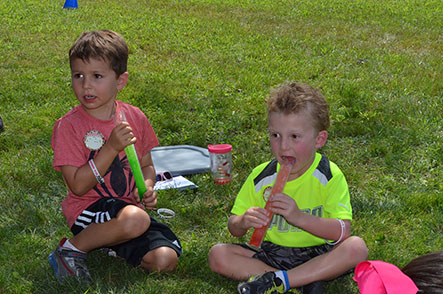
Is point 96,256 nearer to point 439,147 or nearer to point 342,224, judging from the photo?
point 342,224

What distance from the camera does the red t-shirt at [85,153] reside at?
3682mm

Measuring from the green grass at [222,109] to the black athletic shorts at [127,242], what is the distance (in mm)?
87

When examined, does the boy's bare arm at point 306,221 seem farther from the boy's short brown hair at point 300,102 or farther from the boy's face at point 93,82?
the boy's face at point 93,82

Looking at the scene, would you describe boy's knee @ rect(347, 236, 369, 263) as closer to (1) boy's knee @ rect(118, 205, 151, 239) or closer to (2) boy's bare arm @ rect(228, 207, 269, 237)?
(2) boy's bare arm @ rect(228, 207, 269, 237)

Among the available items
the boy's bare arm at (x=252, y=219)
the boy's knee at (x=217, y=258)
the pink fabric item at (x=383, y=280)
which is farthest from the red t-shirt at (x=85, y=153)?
the pink fabric item at (x=383, y=280)

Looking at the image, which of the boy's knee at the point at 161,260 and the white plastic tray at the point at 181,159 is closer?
the boy's knee at the point at 161,260

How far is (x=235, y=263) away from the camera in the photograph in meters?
3.60

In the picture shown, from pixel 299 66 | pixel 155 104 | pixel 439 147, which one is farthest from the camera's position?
pixel 299 66

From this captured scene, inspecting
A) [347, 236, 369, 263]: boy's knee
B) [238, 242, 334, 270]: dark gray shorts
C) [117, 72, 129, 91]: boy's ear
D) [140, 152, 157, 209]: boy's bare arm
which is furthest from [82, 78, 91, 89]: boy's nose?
[347, 236, 369, 263]: boy's knee

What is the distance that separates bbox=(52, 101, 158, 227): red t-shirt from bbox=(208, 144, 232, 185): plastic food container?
1.15 m

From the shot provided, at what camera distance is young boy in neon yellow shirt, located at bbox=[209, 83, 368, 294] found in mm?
3303

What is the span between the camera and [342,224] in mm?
3336

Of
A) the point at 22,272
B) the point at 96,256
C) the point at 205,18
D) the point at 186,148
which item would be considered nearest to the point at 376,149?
the point at 186,148

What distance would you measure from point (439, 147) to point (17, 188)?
156 inches
